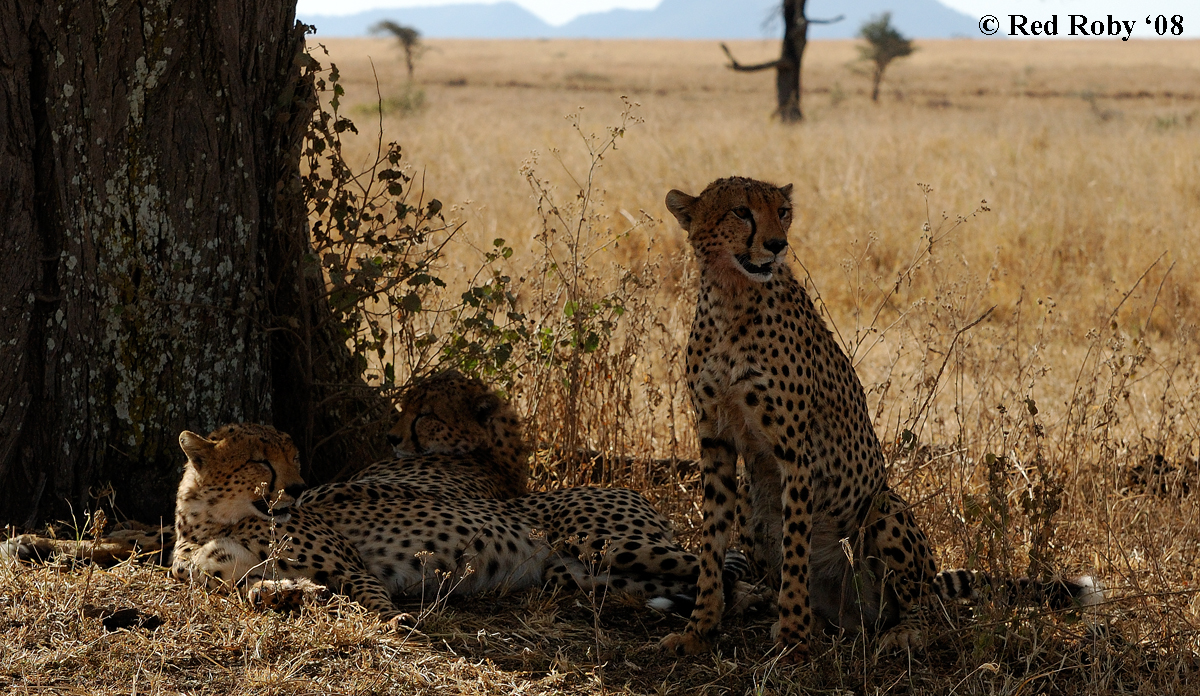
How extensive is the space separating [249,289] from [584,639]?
1.59 meters

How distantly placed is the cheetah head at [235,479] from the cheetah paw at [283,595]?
0.71ft

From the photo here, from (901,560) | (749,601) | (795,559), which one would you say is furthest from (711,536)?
(901,560)

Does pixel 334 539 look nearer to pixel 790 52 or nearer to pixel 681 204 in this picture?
pixel 681 204

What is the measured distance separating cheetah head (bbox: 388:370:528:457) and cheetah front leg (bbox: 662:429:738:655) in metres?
1.09

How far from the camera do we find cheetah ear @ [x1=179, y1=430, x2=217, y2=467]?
3.23 meters

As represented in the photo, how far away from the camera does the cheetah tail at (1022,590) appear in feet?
10.4

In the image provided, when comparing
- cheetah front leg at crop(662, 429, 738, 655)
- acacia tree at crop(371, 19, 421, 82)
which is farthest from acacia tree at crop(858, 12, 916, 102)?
cheetah front leg at crop(662, 429, 738, 655)

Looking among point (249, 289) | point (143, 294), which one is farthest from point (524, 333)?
point (143, 294)

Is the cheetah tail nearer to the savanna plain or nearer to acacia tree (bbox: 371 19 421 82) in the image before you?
the savanna plain

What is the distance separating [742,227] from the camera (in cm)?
310

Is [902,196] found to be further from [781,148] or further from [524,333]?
[524,333]

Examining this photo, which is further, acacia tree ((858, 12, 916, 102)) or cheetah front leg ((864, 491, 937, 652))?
acacia tree ((858, 12, 916, 102))

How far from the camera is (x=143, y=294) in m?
3.69

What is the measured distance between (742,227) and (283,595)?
148 cm
